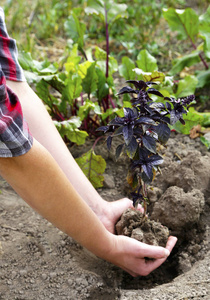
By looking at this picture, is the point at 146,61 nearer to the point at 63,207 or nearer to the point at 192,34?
the point at 192,34

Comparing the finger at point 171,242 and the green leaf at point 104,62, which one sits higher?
the green leaf at point 104,62

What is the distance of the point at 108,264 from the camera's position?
76.0 inches

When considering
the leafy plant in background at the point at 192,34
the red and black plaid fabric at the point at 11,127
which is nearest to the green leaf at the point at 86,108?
the leafy plant in background at the point at 192,34

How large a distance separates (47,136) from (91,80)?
0.69 meters

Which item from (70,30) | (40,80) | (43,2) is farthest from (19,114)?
(43,2)

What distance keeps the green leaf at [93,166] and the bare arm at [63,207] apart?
1.87 ft

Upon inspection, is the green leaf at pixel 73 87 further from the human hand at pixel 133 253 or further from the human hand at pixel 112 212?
the human hand at pixel 133 253

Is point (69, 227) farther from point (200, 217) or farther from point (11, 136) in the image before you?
point (200, 217)

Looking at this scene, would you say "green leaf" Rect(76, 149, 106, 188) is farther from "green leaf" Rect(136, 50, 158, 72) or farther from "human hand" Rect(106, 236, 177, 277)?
"green leaf" Rect(136, 50, 158, 72)

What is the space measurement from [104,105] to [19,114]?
4.52ft

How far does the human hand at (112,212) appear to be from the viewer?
200 cm

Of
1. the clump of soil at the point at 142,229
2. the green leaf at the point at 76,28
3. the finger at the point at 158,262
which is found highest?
the green leaf at the point at 76,28

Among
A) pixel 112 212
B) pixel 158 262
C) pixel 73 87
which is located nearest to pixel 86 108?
pixel 73 87

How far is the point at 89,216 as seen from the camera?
159 centimetres
